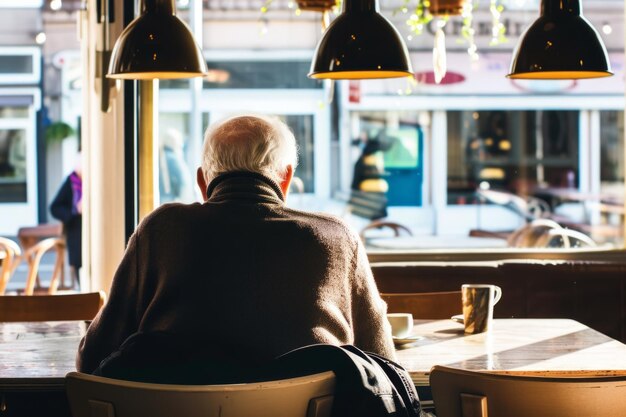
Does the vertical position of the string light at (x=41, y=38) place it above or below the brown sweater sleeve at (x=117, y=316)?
above

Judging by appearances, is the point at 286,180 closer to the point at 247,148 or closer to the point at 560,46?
the point at 247,148

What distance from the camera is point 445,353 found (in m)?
2.23

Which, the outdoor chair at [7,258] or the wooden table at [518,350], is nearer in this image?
the wooden table at [518,350]

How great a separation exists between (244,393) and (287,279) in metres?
0.30

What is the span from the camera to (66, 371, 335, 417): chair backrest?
1.59 metres

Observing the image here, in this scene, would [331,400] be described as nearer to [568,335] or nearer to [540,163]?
[568,335]

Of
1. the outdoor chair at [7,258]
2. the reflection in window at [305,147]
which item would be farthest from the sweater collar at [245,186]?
the outdoor chair at [7,258]

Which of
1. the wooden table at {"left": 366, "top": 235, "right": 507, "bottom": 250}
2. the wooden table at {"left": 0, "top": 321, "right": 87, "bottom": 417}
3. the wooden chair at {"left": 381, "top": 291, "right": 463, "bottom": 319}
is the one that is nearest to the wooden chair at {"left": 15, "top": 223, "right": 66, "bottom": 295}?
the wooden table at {"left": 366, "top": 235, "right": 507, "bottom": 250}

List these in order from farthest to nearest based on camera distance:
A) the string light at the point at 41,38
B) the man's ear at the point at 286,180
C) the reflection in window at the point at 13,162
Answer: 1. the reflection in window at the point at 13,162
2. the string light at the point at 41,38
3. the man's ear at the point at 286,180

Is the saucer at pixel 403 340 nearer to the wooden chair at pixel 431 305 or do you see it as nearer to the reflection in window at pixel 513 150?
the wooden chair at pixel 431 305

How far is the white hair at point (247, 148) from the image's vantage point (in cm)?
198

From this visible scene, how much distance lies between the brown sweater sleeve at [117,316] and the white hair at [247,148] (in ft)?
0.82

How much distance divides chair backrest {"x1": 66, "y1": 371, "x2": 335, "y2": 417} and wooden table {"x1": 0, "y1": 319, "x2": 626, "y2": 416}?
A: 33 centimetres

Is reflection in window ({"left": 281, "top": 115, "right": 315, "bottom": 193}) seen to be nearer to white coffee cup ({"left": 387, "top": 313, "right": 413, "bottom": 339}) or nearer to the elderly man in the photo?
white coffee cup ({"left": 387, "top": 313, "right": 413, "bottom": 339})
